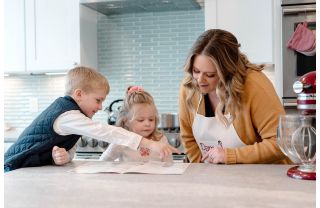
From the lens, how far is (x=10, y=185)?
3.52ft

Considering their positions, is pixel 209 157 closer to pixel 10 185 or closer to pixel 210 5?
pixel 10 185

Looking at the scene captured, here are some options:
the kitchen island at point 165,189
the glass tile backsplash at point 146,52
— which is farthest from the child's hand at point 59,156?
the glass tile backsplash at point 146,52

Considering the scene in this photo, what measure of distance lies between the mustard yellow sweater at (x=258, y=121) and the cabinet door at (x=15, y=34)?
1916mm

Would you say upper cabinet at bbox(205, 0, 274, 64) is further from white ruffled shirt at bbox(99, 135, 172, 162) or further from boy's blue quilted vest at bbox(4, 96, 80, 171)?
boy's blue quilted vest at bbox(4, 96, 80, 171)

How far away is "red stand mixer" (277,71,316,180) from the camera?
113 cm

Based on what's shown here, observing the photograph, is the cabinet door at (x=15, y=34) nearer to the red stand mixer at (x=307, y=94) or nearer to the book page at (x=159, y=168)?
the book page at (x=159, y=168)

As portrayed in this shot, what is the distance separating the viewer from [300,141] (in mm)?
1133

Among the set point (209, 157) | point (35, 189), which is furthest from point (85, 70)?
point (35, 189)

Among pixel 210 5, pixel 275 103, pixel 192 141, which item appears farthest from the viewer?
pixel 210 5

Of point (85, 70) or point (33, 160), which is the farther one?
point (85, 70)

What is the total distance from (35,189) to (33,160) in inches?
16.2

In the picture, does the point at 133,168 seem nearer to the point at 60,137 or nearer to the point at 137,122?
the point at 60,137

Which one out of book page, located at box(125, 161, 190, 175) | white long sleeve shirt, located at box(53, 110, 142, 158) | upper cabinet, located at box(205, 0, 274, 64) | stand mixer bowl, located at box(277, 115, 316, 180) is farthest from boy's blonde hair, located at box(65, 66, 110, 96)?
upper cabinet, located at box(205, 0, 274, 64)

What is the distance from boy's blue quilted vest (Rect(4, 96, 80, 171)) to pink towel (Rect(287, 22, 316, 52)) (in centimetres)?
161
